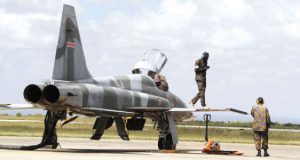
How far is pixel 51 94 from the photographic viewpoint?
2127 centimetres

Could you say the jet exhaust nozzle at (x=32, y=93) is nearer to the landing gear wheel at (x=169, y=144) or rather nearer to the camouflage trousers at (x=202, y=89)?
the landing gear wheel at (x=169, y=144)

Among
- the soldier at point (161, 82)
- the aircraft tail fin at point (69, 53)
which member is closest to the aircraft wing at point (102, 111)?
the aircraft tail fin at point (69, 53)

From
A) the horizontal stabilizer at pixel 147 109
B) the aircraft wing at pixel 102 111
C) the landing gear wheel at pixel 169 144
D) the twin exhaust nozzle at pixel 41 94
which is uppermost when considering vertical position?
the twin exhaust nozzle at pixel 41 94

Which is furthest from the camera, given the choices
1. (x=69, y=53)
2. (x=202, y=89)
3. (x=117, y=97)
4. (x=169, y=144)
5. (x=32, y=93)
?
(x=202, y=89)

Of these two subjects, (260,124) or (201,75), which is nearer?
(260,124)

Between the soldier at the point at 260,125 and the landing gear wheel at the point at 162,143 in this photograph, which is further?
the landing gear wheel at the point at 162,143

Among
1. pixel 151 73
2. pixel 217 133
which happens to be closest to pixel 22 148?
pixel 151 73

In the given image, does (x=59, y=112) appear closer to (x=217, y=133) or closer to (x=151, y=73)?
(x=151, y=73)

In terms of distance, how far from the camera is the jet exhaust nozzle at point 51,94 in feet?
69.2

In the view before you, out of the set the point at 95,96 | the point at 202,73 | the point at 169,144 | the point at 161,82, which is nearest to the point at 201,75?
the point at 202,73

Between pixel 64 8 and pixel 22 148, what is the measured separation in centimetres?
454

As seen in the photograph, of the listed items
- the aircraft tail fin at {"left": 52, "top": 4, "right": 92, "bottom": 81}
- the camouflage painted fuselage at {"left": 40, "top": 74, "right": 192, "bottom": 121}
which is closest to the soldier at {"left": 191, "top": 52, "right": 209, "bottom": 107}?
the camouflage painted fuselage at {"left": 40, "top": 74, "right": 192, "bottom": 121}

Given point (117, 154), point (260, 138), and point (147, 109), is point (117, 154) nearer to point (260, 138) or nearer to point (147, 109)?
point (147, 109)

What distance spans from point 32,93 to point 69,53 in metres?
1.81
